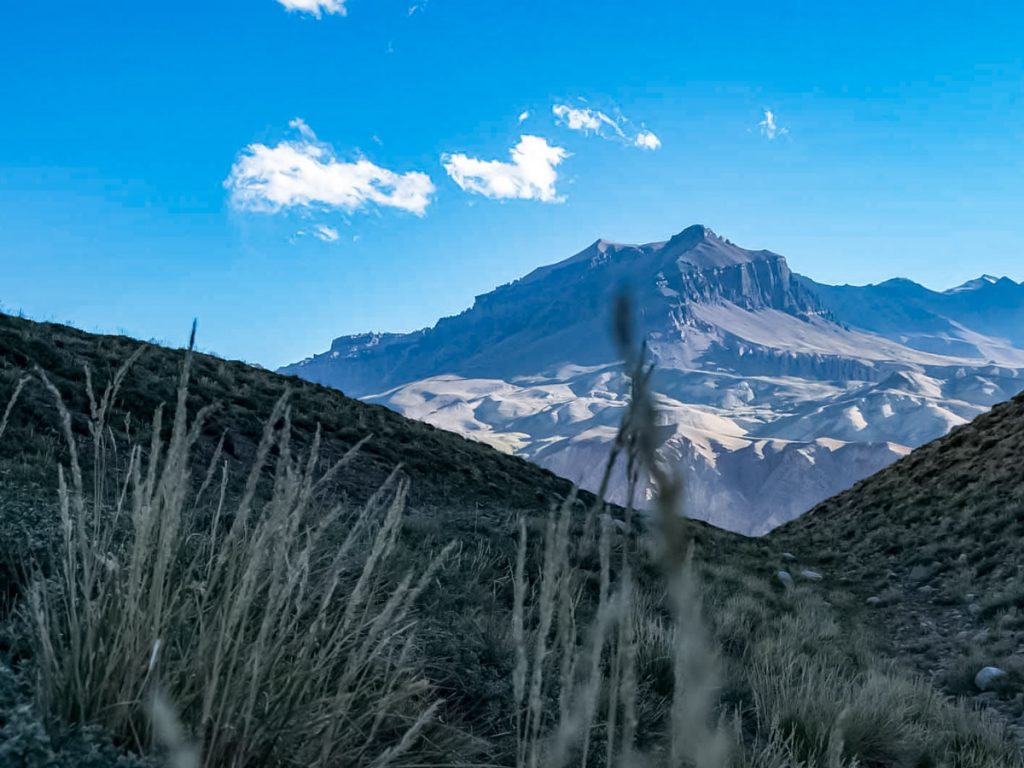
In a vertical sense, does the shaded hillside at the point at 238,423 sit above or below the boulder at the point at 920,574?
above

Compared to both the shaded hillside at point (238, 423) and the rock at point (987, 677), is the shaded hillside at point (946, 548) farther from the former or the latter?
the shaded hillside at point (238, 423)

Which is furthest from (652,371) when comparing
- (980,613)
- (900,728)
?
(980,613)

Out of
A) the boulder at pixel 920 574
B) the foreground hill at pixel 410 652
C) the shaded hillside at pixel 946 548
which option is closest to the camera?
the foreground hill at pixel 410 652

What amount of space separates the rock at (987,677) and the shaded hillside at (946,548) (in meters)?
0.08

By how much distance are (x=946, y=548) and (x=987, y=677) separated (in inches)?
271

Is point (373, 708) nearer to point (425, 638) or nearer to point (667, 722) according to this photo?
point (425, 638)

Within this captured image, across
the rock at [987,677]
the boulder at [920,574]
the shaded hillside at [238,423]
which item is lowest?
the rock at [987,677]

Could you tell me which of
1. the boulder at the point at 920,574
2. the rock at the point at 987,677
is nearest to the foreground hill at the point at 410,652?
the rock at the point at 987,677

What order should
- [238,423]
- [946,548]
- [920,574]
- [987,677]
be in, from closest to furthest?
[987,677] → [920,574] → [946,548] → [238,423]

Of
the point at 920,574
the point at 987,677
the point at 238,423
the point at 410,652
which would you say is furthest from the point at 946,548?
the point at 238,423

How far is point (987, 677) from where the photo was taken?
6465 mm

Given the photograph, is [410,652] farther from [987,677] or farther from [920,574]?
[920,574]

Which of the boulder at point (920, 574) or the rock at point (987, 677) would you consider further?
the boulder at point (920, 574)

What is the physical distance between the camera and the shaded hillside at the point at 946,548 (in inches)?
310
